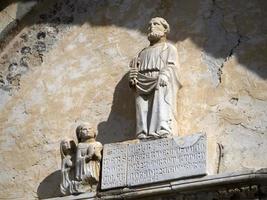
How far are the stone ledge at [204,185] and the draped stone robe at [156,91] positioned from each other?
41 centimetres

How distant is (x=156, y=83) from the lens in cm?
738

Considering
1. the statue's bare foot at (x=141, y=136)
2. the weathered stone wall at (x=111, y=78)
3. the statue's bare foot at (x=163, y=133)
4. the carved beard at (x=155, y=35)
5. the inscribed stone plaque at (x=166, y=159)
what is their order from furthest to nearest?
the carved beard at (x=155, y=35) < the weathered stone wall at (x=111, y=78) < the statue's bare foot at (x=141, y=136) < the statue's bare foot at (x=163, y=133) < the inscribed stone plaque at (x=166, y=159)

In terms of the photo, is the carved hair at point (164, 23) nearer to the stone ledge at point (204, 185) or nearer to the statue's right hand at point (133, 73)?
the statue's right hand at point (133, 73)

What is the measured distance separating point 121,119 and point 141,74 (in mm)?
419

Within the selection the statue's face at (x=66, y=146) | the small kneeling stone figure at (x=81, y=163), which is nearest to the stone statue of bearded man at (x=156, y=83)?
the small kneeling stone figure at (x=81, y=163)

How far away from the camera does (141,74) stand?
7504 millimetres

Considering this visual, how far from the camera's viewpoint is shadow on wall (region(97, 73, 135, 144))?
302 inches

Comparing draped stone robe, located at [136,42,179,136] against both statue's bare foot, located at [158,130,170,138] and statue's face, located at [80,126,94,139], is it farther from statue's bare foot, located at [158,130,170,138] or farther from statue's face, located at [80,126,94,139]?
statue's face, located at [80,126,94,139]

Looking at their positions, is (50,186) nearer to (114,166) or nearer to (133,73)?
(114,166)

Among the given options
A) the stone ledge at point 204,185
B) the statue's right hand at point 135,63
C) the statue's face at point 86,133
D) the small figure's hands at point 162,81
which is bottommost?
the stone ledge at point 204,185

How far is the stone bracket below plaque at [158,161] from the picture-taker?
275 inches

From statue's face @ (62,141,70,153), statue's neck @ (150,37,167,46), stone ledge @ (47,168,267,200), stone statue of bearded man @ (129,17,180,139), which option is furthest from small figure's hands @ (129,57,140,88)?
stone ledge @ (47,168,267,200)

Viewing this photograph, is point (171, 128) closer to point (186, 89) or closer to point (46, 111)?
point (186, 89)

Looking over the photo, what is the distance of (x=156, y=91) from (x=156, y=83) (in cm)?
7
